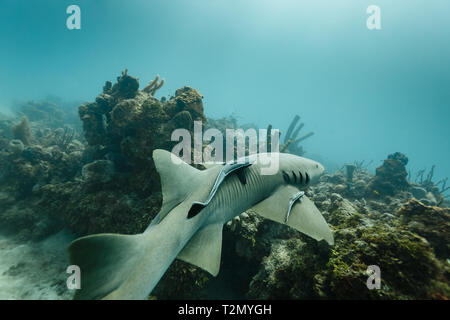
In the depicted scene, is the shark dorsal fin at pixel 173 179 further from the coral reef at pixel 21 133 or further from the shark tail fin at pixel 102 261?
the coral reef at pixel 21 133

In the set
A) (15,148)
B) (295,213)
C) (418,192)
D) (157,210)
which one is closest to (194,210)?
(295,213)

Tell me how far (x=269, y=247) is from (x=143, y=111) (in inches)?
199

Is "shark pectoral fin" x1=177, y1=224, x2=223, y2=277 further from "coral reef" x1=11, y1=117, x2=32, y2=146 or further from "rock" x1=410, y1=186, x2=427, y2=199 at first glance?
"rock" x1=410, y1=186, x2=427, y2=199

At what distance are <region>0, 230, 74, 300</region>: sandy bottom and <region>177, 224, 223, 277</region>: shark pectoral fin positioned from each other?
3268 mm

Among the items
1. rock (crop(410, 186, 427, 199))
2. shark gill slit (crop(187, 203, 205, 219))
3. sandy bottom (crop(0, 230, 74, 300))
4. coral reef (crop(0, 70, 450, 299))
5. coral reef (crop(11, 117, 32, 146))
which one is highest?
coral reef (crop(11, 117, 32, 146))

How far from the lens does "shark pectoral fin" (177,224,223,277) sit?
203cm

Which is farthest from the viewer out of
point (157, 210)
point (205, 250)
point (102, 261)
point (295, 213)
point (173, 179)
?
point (157, 210)

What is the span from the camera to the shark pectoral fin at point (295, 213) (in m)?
2.36

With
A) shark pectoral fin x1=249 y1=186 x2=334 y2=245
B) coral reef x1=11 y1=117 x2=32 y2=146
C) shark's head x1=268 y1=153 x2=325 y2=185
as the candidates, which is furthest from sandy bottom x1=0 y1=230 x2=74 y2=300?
coral reef x1=11 y1=117 x2=32 y2=146

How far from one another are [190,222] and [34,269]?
14.9 feet

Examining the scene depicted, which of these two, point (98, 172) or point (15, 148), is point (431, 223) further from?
point (15, 148)

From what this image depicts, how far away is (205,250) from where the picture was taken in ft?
6.93

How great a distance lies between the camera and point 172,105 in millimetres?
5902
